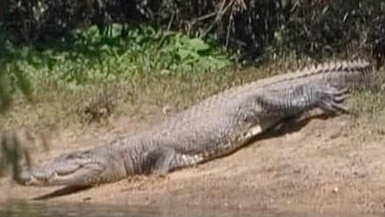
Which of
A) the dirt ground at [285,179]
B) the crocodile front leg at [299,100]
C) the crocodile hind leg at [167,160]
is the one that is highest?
the crocodile front leg at [299,100]

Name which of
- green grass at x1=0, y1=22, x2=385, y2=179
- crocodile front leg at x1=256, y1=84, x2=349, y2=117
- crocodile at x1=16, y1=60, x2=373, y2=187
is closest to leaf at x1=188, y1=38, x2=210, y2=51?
green grass at x1=0, y1=22, x2=385, y2=179

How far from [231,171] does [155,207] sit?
944 mm

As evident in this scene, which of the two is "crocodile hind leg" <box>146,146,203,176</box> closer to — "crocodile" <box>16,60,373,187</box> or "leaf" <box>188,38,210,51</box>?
"crocodile" <box>16,60,373,187</box>

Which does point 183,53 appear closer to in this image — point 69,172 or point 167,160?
point 167,160

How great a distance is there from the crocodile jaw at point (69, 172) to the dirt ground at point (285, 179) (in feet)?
0.35

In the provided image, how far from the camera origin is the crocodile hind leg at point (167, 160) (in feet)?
31.7

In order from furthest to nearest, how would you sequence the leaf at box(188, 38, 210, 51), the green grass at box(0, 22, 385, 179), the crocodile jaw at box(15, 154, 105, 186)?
the leaf at box(188, 38, 210, 51) → the green grass at box(0, 22, 385, 179) → the crocodile jaw at box(15, 154, 105, 186)

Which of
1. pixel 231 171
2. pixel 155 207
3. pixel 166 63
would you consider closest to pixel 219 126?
pixel 231 171

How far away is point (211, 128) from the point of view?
32.6 feet

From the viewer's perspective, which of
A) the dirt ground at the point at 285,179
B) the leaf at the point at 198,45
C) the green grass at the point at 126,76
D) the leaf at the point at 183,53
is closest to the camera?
the dirt ground at the point at 285,179

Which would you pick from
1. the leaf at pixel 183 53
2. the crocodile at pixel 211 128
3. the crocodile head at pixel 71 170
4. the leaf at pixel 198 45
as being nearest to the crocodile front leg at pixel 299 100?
the crocodile at pixel 211 128

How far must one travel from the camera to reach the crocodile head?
9289 millimetres

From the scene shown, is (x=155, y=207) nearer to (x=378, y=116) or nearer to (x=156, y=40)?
(x=378, y=116)

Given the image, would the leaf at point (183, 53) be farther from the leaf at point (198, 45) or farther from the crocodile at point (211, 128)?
the crocodile at point (211, 128)
